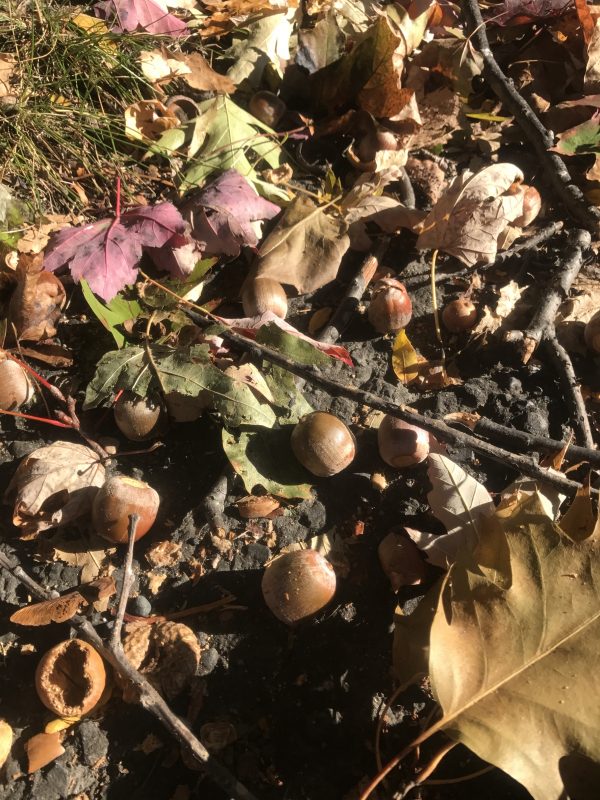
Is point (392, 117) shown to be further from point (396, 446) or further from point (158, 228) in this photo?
point (396, 446)

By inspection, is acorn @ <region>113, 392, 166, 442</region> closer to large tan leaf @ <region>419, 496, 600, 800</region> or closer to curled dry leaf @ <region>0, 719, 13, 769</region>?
curled dry leaf @ <region>0, 719, 13, 769</region>

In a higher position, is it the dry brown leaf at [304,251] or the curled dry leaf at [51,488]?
the dry brown leaf at [304,251]

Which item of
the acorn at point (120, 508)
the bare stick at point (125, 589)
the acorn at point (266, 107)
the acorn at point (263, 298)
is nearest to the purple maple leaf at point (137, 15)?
the acorn at point (266, 107)

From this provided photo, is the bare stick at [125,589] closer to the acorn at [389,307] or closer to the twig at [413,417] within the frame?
the twig at [413,417]

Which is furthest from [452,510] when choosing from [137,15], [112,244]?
[137,15]

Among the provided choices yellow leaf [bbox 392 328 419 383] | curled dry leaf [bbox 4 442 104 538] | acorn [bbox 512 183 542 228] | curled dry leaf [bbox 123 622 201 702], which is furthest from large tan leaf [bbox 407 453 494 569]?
acorn [bbox 512 183 542 228]

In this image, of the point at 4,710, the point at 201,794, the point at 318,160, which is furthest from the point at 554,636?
the point at 318,160

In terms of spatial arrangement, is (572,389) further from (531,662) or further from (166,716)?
(166,716)

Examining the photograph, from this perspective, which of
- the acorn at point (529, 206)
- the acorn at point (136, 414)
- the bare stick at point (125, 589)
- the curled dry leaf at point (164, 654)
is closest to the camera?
the bare stick at point (125, 589)
